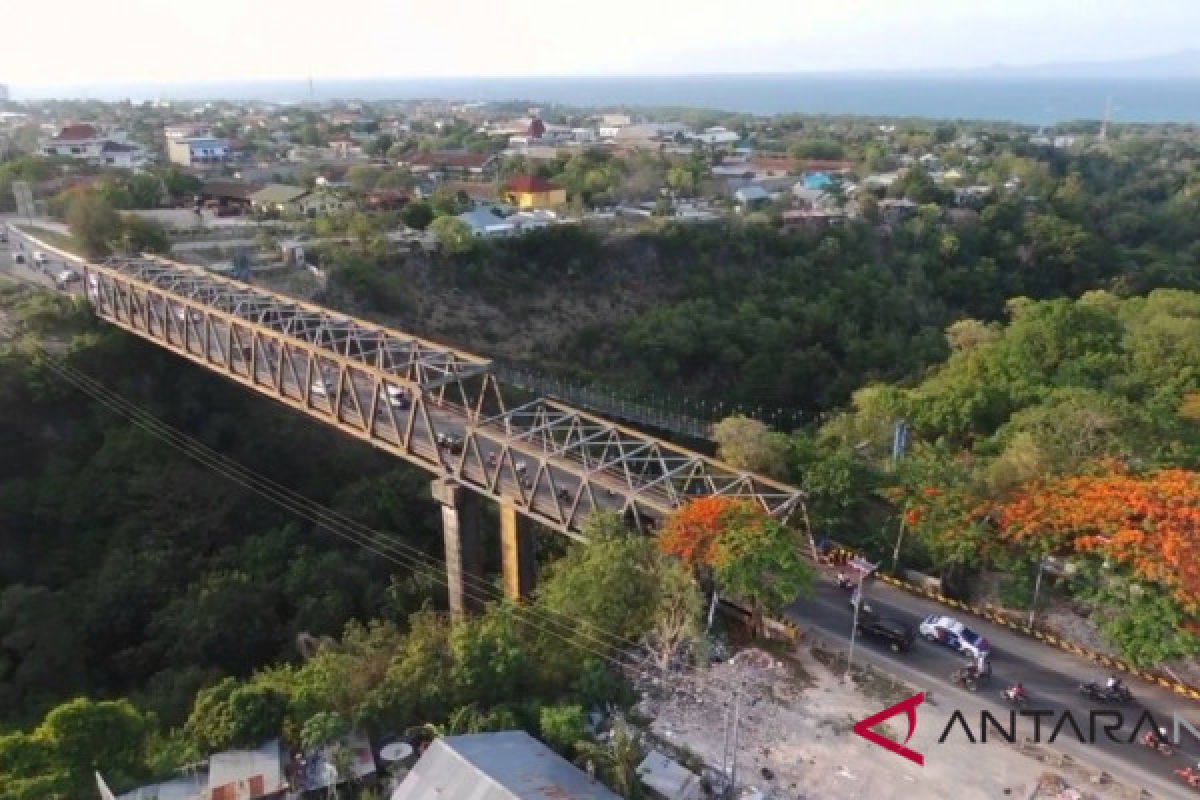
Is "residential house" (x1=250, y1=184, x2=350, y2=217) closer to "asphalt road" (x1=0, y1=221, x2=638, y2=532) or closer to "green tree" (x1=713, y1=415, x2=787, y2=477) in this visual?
"asphalt road" (x1=0, y1=221, x2=638, y2=532)

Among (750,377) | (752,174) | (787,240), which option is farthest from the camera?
(752,174)

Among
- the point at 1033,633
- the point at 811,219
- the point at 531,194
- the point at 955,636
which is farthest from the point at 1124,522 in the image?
the point at 531,194

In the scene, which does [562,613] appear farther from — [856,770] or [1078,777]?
[1078,777]

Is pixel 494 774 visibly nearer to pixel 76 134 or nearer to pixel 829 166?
pixel 829 166

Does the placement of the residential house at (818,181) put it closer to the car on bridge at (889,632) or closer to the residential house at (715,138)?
the residential house at (715,138)

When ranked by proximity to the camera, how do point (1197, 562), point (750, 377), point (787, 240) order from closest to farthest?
point (1197, 562) < point (750, 377) < point (787, 240)

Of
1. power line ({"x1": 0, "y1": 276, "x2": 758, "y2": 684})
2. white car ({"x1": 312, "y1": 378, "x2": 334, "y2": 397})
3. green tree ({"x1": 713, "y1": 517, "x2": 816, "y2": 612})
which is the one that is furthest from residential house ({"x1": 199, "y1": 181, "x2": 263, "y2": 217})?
green tree ({"x1": 713, "y1": 517, "x2": 816, "y2": 612})

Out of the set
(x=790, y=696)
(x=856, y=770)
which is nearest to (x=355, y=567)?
(x=790, y=696)
